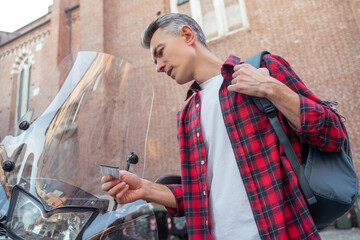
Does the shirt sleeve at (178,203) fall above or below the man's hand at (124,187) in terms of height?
below

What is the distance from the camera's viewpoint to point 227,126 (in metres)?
1.03

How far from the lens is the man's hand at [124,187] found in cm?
96

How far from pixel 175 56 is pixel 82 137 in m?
0.66

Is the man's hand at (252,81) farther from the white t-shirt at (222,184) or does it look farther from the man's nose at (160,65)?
the man's nose at (160,65)

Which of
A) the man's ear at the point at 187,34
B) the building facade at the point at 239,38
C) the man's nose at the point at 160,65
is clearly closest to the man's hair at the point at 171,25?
the man's ear at the point at 187,34

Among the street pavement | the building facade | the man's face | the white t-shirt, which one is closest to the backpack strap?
the white t-shirt

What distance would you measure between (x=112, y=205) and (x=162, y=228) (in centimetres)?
501

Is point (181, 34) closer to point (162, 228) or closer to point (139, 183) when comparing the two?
point (139, 183)

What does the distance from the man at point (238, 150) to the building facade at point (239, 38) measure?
130 inches

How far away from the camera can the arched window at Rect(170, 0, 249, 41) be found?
7804 mm

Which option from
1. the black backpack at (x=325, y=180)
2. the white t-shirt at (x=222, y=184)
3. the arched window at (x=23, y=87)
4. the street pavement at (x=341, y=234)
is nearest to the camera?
the black backpack at (x=325, y=180)

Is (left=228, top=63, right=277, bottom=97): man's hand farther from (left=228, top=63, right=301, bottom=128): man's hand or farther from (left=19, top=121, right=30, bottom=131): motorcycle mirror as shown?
(left=19, top=121, right=30, bottom=131): motorcycle mirror

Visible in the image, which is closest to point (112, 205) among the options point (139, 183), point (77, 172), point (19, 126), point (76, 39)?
point (139, 183)

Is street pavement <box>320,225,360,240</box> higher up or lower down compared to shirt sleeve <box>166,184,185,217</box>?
lower down
